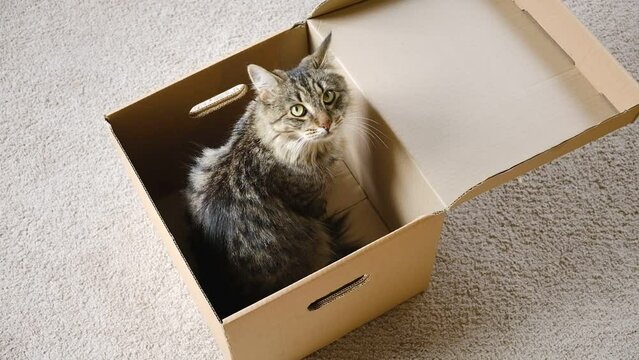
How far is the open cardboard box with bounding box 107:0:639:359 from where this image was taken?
1.23m

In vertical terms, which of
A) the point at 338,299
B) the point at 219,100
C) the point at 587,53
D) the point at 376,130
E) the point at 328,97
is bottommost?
the point at 338,299

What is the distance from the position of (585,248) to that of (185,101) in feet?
3.29

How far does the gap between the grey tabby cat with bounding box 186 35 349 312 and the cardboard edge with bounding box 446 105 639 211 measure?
0.32 m

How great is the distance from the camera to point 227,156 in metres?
1.37

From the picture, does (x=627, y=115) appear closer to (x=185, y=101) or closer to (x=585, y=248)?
(x=585, y=248)

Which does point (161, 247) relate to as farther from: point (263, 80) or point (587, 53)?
point (587, 53)

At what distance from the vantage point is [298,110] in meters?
1.34

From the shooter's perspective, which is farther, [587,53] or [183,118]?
[183,118]

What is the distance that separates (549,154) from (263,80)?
57cm

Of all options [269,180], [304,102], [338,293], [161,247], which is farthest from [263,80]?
[161,247]

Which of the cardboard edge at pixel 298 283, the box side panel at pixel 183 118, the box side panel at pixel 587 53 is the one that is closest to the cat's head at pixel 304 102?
the box side panel at pixel 183 118

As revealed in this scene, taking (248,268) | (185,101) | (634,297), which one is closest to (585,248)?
(634,297)

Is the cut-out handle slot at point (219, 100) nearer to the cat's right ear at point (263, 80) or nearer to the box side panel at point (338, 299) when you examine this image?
the cat's right ear at point (263, 80)

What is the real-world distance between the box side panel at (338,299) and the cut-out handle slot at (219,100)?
487mm
